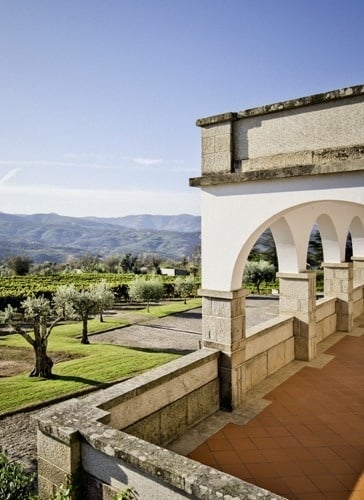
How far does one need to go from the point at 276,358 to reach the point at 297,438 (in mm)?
2319

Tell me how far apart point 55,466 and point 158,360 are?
1556cm

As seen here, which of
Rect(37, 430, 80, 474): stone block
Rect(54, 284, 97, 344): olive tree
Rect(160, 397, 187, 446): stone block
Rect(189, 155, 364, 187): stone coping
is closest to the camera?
Rect(37, 430, 80, 474): stone block

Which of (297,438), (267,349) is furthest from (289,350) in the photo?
(297,438)

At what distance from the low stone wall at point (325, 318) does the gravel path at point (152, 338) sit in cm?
797

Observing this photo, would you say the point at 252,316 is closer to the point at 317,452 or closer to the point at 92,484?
the point at 317,452

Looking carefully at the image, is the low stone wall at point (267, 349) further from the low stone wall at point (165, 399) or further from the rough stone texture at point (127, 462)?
the rough stone texture at point (127, 462)

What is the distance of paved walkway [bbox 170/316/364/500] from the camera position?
168 inches

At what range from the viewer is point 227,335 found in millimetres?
5926

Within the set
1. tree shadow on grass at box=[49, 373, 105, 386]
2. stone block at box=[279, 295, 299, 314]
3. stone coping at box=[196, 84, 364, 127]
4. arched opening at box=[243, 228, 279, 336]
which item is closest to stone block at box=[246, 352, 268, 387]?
stone block at box=[279, 295, 299, 314]

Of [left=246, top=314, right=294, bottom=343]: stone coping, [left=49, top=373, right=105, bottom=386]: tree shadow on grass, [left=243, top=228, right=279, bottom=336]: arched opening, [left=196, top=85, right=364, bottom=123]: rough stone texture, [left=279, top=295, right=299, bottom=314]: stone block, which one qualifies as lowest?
[left=49, top=373, right=105, bottom=386]: tree shadow on grass

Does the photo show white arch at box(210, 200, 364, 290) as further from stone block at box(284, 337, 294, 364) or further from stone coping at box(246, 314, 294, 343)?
stone block at box(284, 337, 294, 364)

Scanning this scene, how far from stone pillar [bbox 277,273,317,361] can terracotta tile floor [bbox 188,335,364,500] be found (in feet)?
3.33

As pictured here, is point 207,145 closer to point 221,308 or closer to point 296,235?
point 221,308

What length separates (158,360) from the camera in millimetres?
18766
